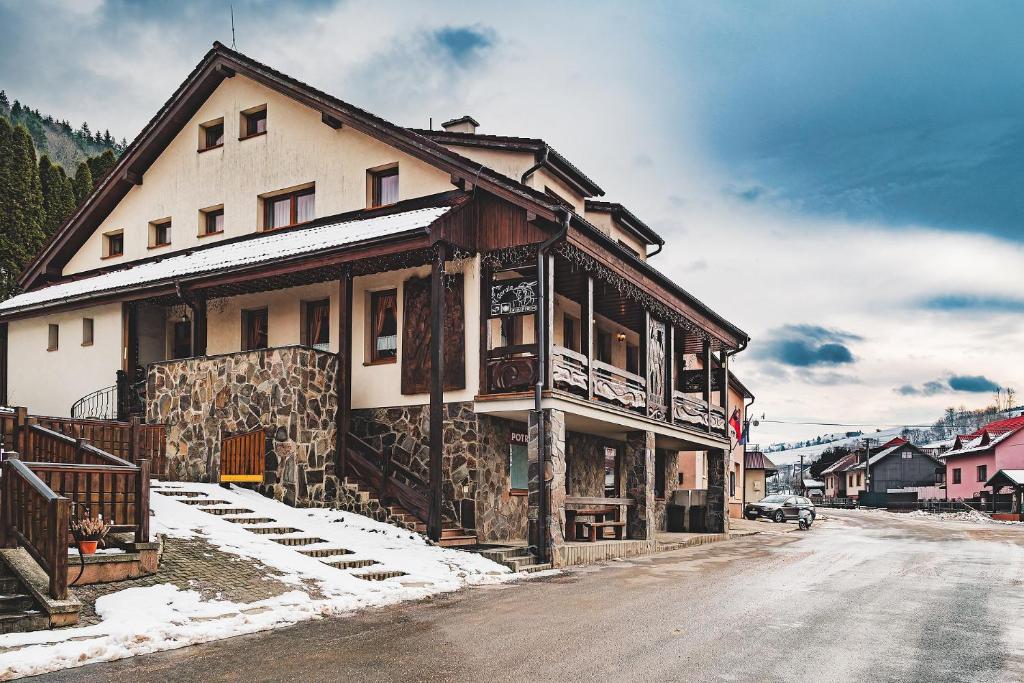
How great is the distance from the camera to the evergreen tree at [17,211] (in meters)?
41.8

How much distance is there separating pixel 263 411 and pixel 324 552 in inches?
183

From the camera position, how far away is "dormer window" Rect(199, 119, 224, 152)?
2330cm

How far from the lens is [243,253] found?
65.5ft

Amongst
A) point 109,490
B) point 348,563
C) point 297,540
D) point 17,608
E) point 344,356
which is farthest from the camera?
point 344,356

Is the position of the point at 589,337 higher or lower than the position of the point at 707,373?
higher

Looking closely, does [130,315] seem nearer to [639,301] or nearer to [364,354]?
[364,354]

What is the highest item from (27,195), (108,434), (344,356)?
(27,195)

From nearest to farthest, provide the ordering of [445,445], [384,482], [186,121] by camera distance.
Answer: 1. [384,482]
2. [445,445]
3. [186,121]

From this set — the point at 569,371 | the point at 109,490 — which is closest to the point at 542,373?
the point at 569,371

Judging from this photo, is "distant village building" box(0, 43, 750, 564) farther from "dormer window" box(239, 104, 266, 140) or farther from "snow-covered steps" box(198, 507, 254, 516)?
"snow-covered steps" box(198, 507, 254, 516)

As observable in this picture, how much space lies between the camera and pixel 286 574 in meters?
11.5

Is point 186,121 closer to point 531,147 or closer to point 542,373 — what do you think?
point 531,147

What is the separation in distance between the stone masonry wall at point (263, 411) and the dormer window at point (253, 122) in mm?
6760

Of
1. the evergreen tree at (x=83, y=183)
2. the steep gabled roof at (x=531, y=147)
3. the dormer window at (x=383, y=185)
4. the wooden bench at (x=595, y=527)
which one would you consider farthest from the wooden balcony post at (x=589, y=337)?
the evergreen tree at (x=83, y=183)
